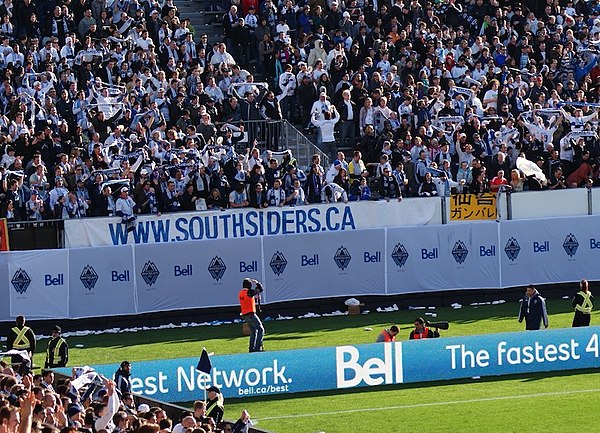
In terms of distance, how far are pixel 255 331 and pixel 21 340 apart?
4580mm

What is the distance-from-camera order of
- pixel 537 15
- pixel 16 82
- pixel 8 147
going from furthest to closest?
pixel 537 15 < pixel 16 82 < pixel 8 147

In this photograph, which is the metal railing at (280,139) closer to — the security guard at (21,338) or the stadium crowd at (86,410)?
the security guard at (21,338)

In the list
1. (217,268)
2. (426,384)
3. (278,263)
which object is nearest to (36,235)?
(217,268)

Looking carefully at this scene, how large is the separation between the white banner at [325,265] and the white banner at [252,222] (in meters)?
0.28

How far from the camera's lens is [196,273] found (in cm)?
3294

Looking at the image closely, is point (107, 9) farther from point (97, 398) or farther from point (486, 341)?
point (97, 398)

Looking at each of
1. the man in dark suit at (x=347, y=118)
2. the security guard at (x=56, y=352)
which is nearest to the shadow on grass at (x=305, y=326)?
the security guard at (x=56, y=352)

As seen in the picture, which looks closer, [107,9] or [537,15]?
[107,9]

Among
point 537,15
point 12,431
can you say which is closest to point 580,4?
point 537,15

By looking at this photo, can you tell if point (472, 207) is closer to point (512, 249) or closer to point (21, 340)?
point (512, 249)

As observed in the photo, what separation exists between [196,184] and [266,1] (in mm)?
8891

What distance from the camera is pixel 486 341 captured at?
89.7 feet

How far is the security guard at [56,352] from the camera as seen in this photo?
26641mm

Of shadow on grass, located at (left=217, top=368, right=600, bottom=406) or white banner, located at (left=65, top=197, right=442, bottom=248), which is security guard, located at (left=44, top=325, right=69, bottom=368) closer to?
shadow on grass, located at (left=217, top=368, right=600, bottom=406)
